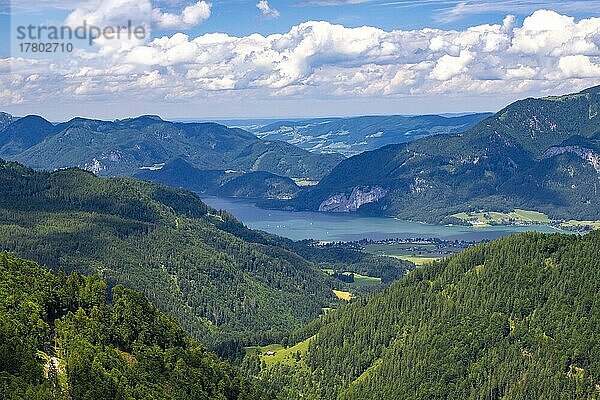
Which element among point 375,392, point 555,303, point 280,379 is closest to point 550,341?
point 555,303

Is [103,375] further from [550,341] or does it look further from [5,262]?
[550,341]

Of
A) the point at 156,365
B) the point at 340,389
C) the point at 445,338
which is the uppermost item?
the point at 156,365

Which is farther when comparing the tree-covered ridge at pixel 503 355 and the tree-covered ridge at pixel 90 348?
the tree-covered ridge at pixel 503 355

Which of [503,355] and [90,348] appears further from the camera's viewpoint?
[503,355]

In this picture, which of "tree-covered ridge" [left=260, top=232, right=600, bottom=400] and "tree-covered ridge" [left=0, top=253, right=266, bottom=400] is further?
"tree-covered ridge" [left=260, top=232, right=600, bottom=400]

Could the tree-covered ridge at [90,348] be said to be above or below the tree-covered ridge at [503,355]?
above

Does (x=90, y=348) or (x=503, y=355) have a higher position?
(x=90, y=348)

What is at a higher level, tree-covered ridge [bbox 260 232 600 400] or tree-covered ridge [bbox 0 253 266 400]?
tree-covered ridge [bbox 0 253 266 400]

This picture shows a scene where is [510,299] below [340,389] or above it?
above
